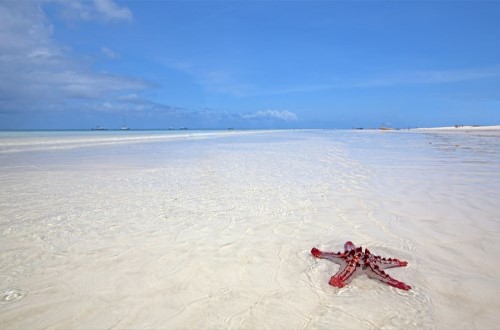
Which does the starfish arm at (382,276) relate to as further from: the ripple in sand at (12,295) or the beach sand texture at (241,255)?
the ripple in sand at (12,295)

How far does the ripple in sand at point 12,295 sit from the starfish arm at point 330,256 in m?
3.20

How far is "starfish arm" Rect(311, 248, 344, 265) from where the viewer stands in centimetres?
359

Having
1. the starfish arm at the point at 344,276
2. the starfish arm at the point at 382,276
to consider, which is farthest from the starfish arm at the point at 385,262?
the starfish arm at the point at 344,276

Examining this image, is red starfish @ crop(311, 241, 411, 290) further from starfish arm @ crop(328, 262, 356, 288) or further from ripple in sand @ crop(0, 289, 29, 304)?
ripple in sand @ crop(0, 289, 29, 304)

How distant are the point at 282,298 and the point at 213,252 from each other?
4.51ft

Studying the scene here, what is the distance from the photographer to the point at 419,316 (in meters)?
2.68

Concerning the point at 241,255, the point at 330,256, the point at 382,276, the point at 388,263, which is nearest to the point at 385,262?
the point at 388,263

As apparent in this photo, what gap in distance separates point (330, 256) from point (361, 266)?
48 cm

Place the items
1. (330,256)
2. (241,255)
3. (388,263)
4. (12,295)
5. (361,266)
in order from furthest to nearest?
(241,255) → (330,256) → (388,263) → (361,266) → (12,295)

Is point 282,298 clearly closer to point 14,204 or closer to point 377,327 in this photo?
point 377,327

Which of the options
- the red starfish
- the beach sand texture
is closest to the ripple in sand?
the beach sand texture

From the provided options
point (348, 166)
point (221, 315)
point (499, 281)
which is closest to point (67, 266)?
point (221, 315)

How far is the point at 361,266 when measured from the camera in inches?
129

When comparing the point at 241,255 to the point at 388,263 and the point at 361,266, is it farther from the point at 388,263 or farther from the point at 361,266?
the point at 388,263
